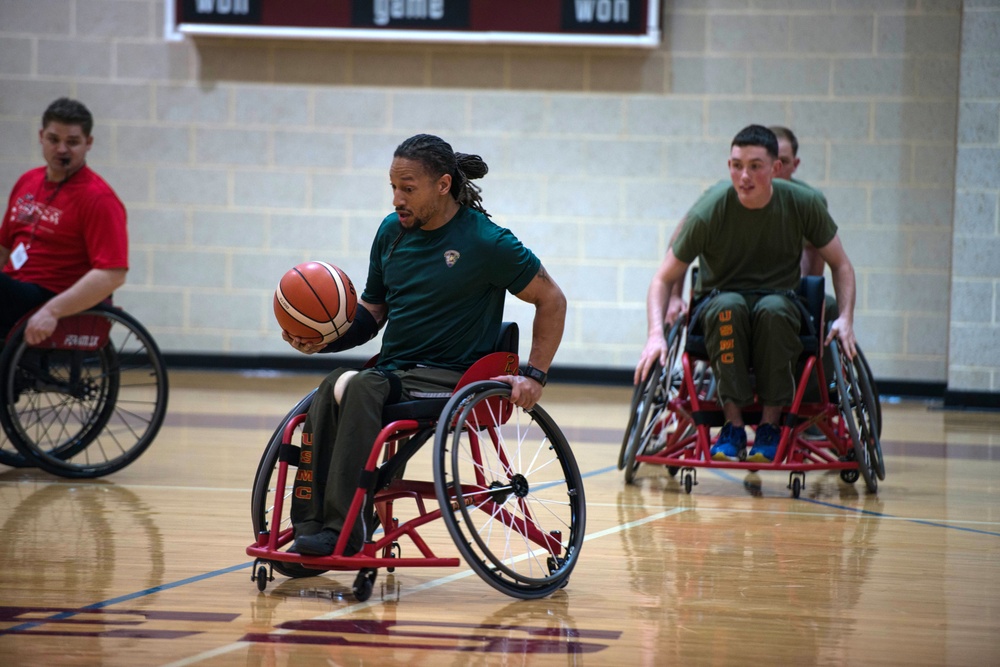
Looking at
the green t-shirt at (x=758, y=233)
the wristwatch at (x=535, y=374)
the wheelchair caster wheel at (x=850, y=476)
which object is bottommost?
the wheelchair caster wheel at (x=850, y=476)

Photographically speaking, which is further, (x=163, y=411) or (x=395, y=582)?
(x=163, y=411)

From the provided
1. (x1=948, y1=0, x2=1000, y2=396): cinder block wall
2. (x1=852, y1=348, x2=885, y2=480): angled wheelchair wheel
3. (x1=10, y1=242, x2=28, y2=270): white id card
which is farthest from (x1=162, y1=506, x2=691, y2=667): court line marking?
(x1=948, y1=0, x2=1000, y2=396): cinder block wall

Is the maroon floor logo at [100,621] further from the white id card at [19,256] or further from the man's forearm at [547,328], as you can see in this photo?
the white id card at [19,256]

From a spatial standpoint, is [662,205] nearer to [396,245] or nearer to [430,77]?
[430,77]

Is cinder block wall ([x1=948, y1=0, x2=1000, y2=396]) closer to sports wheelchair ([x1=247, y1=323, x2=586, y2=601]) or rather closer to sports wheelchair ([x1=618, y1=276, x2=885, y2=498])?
sports wheelchair ([x1=618, y1=276, x2=885, y2=498])

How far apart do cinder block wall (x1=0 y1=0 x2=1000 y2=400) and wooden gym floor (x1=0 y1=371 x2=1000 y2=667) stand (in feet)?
9.63

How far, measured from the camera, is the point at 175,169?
748cm

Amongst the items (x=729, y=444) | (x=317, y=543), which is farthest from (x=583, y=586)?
(x=729, y=444)

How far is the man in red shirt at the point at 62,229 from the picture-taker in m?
3.95

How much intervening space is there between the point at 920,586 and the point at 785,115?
15.7 ft

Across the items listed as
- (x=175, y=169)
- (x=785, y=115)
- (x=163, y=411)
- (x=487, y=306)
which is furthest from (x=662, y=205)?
(x=487, y=306)

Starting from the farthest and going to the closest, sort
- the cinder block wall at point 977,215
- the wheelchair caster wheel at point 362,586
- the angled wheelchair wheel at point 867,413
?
the cinder block wall at point 977,215, the angled wheelchair wheel at point 867,413, the wheelchair caster wheel at point 362,586

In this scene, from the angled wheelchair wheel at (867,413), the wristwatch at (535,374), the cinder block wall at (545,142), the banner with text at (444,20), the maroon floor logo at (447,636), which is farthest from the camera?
the cinder block wall at (545,142)

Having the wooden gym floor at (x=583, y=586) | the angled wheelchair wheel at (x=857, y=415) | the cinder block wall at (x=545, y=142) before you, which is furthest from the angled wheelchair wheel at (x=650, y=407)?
the cinder block wall at (x=545, y=142)
